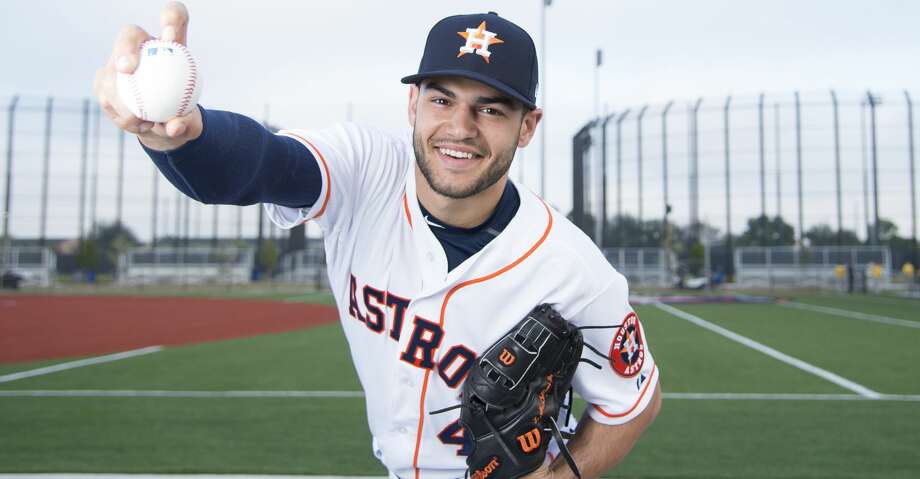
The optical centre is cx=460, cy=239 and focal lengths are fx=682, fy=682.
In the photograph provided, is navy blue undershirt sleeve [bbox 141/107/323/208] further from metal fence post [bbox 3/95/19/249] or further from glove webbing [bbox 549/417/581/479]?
metal fence post [bbox 3/95/19/249]

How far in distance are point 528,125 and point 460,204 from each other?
33 centimetres

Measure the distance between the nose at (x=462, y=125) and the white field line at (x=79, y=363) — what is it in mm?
8037

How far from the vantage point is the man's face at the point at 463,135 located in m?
1.91

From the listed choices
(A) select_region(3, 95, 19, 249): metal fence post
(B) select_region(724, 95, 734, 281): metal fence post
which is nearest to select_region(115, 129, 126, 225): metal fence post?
(A) select_region(3, 95, 19, 249): metal fence post

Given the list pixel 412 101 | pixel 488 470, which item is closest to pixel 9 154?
pixel 412 101

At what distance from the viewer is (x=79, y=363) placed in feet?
30.3

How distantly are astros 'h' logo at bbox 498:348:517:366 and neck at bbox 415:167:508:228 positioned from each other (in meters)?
0.43

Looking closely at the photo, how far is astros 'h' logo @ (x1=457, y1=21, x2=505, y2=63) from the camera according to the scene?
1.89 meters

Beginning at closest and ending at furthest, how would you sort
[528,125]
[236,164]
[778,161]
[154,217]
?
1. [236,164]
2. [528,125]
3. [778,161]
4. [154,217]

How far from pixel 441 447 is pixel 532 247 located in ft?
2.33

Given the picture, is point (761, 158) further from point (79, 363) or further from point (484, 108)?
point (484, 108)

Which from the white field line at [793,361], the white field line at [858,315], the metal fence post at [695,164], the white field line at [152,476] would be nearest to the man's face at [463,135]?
the white field line at [152,476]

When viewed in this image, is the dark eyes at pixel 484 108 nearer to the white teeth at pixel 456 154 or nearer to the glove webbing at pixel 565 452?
the white teeth at pixel 456 154

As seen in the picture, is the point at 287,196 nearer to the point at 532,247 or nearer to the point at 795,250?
the point at 532,247
